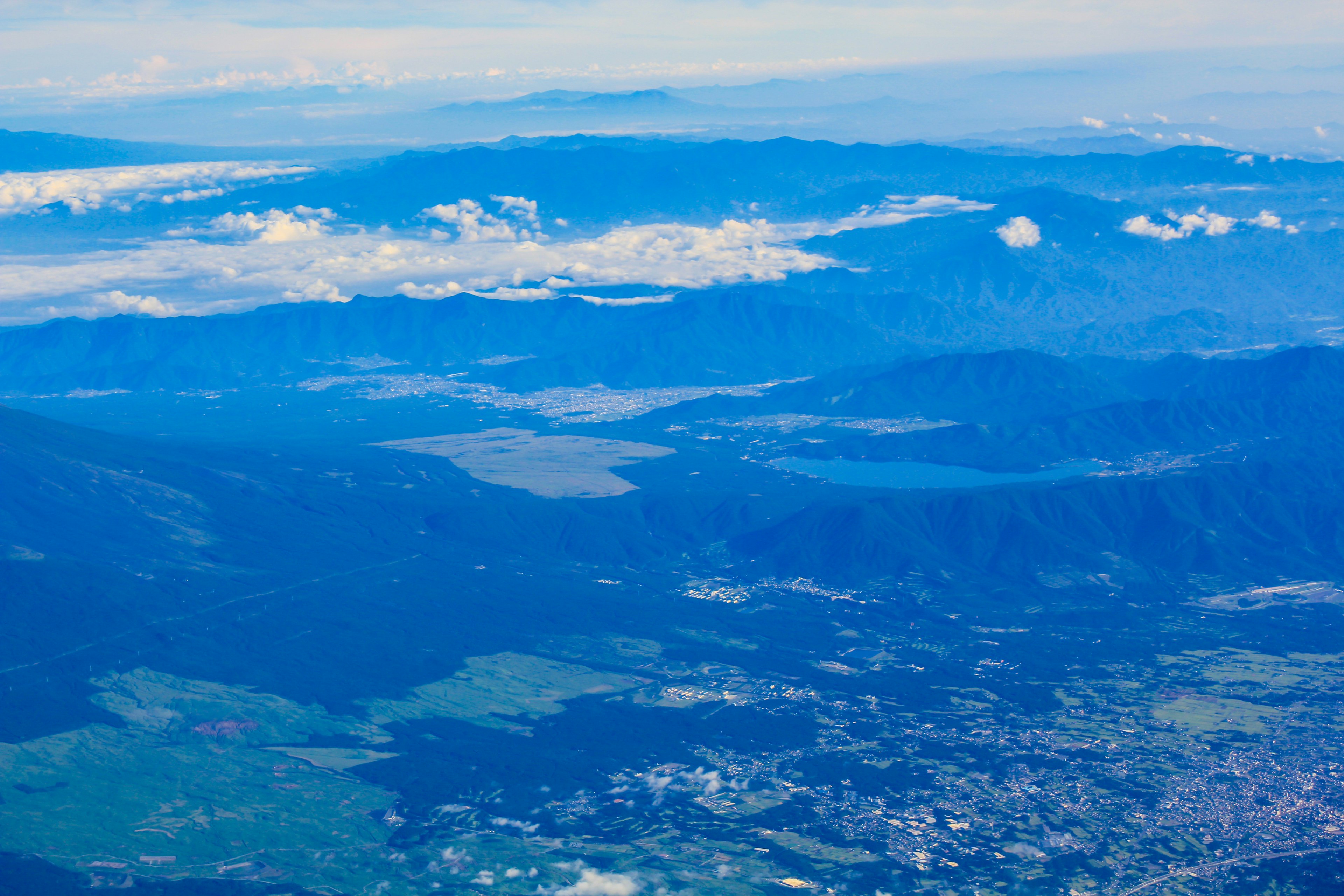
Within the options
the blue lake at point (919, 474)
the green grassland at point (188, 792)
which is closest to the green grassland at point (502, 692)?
the green grassland at point (188, 792)

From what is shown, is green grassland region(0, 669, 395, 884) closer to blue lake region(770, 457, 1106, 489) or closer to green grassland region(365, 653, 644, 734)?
Answer: green grassland region(365, 653, 644, 734)

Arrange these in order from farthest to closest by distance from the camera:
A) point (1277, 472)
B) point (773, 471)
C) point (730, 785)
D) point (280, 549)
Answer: point (773, 471)
point (1277, 472)
point (280, 549)
point (730, 785)

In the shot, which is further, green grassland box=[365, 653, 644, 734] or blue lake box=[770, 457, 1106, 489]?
blue lake box=[770, 457, 1106, 489]

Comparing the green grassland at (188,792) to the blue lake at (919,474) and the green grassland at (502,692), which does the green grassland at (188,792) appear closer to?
the green grassland at (502,692)

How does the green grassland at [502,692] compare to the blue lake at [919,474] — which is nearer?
the green grassland at [502,692]

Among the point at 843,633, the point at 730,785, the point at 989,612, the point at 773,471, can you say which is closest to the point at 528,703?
the point at 730,785

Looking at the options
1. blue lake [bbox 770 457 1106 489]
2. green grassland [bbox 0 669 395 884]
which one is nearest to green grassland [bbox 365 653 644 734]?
green grassland [bbox 0 669 395 884]

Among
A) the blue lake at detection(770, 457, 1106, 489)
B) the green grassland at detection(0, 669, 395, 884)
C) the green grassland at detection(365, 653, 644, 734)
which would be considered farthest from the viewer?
the blue lake at detection(770, 457, 1106, 489)

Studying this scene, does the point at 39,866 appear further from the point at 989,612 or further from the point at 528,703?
the point at 989,612
